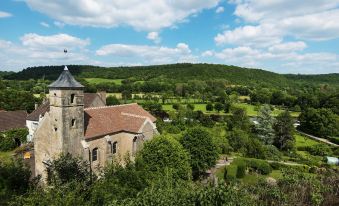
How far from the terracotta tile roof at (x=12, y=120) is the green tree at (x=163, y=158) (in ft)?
116

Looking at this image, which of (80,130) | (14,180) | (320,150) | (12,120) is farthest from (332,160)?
(12,120)

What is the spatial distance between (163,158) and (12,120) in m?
40.3

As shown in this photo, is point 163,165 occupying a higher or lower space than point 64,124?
lower

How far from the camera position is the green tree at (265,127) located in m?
66.3

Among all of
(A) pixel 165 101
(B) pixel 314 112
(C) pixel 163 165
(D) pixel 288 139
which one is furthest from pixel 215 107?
(C) pixel 163 165

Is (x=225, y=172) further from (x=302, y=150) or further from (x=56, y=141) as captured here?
(x=302, y=150)

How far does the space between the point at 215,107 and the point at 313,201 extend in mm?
80286

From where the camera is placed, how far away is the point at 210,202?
16.4 meters

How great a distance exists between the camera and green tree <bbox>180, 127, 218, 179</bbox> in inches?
1503

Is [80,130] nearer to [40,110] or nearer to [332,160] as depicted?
[40,110]

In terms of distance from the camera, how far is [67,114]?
3144 centimetres

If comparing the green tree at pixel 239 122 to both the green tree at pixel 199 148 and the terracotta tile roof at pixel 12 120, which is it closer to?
the green tree at pixel 199 148

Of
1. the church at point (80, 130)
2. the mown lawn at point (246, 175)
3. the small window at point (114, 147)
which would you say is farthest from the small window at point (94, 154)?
the mown lawn at point (246, 175)

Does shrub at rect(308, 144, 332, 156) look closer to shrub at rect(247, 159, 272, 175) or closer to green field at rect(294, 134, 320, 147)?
green field at rect(294, 134, 320, 147)
